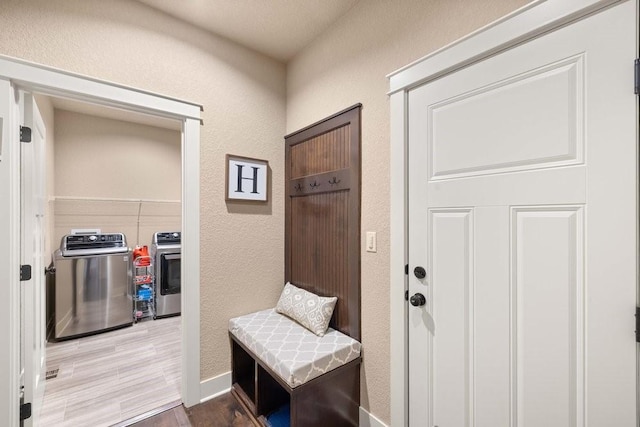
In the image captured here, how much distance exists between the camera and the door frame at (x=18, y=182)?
4.63 feet

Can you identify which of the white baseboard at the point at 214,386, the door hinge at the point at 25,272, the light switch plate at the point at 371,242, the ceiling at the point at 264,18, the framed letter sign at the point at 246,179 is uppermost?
the ceiling at the point at 264,18

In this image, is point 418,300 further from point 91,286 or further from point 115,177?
point 115,177

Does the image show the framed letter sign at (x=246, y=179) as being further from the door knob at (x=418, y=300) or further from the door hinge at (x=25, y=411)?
the door hinge at (x=25, y=411)

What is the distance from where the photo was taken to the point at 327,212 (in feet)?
6.64

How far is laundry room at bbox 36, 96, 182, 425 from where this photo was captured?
2369 mm

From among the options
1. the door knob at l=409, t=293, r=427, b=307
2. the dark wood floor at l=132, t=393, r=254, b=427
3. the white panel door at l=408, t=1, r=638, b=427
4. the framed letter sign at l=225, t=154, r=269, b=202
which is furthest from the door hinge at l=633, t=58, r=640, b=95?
the dark wood floor at l=132, t=393, r=254, b=427

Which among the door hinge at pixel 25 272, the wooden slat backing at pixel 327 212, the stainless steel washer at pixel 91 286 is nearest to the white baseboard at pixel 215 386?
the wooden slat backing at pixel 327 212

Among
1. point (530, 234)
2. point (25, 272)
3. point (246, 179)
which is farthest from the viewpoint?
point (246, 179)

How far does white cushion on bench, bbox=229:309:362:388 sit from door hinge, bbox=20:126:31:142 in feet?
5.48

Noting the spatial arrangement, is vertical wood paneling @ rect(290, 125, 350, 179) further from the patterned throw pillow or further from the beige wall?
the beige wall

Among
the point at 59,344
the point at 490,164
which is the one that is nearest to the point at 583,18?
the point at 490,164

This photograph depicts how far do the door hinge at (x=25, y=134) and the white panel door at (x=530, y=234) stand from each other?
213 cm

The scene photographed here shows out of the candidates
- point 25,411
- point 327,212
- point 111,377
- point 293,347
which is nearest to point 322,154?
point 327,212

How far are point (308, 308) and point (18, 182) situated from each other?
5.85ft
